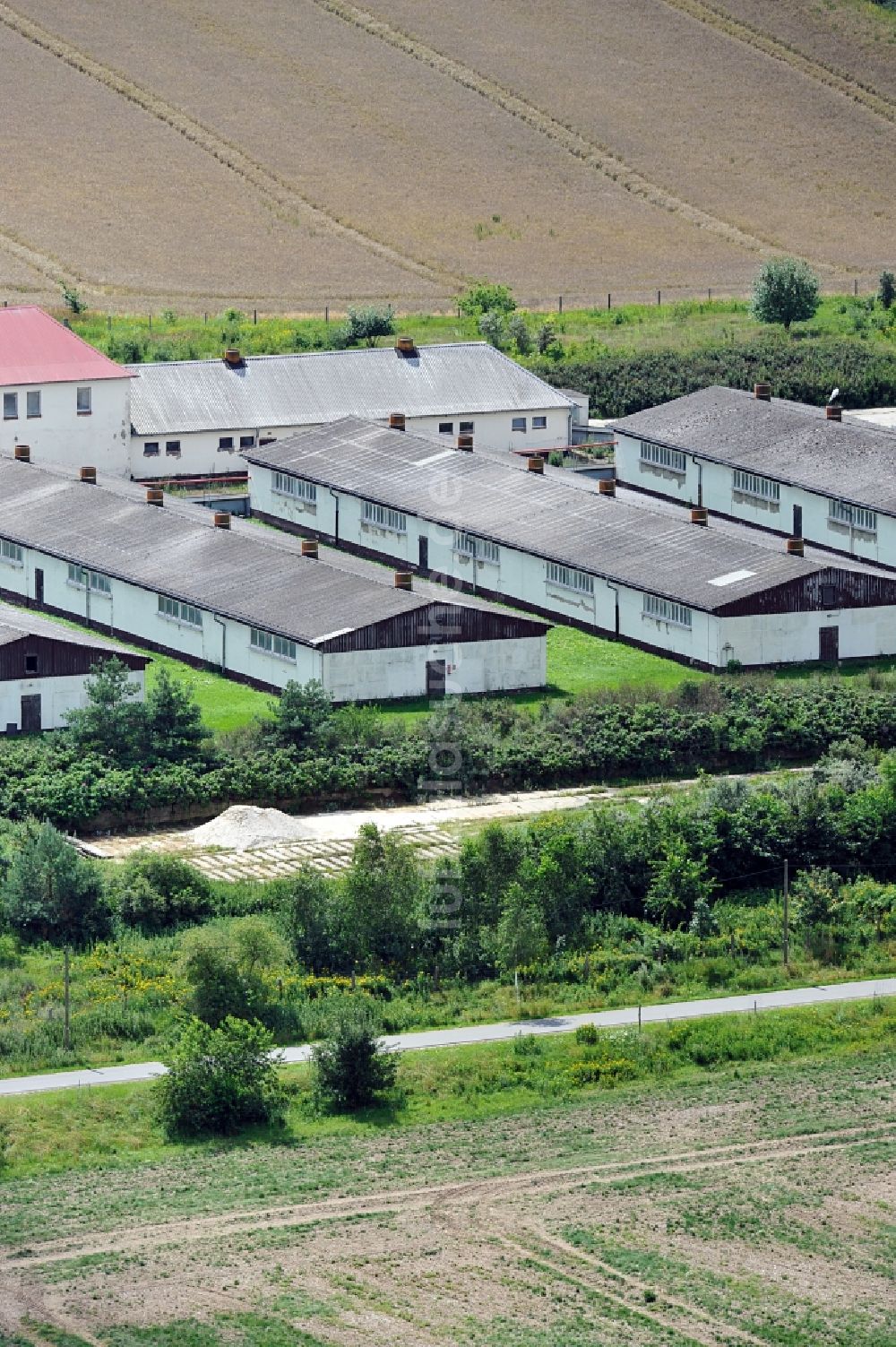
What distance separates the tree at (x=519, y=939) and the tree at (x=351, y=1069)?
5.91 metres

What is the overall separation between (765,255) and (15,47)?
119 feet

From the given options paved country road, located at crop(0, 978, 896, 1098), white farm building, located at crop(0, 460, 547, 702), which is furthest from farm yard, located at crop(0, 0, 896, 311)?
paved country road, located at crop(0, 978, 896, 1098)

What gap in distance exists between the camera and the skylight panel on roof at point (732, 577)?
262 feet

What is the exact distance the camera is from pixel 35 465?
311 ft

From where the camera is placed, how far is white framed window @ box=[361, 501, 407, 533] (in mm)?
90125

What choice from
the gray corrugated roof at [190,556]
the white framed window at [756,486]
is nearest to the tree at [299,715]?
the gray corrugated roof at [190,556]

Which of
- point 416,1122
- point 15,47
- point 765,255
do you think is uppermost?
point 15,47

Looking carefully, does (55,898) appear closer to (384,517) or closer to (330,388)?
(384,517)

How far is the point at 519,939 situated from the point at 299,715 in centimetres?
1411

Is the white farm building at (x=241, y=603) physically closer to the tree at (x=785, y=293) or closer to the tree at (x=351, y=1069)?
the tree at (x=351, y=1069)

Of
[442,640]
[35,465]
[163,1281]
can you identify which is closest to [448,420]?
[35,465]

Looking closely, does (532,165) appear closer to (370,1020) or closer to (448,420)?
(448,420)

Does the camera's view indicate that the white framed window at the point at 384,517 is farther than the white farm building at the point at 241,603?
Yes

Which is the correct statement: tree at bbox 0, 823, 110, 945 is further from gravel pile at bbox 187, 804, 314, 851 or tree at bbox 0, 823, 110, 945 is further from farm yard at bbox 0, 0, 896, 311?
farm yard at bbox 0, 0, 896, 311
